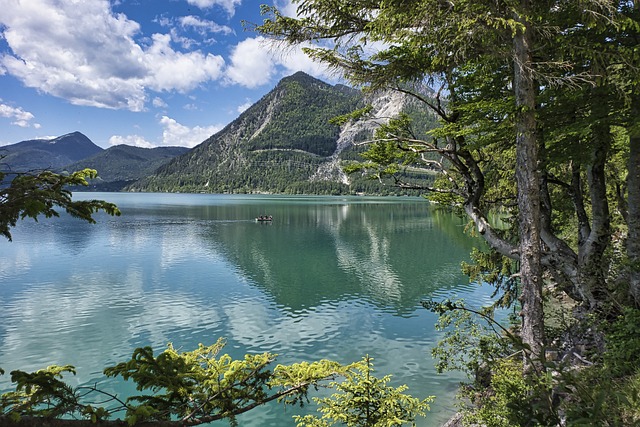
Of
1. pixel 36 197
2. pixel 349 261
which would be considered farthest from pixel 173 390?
pixel 349 261

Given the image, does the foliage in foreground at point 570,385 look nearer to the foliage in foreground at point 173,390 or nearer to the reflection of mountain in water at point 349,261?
the foliage in foreground at point 173,390

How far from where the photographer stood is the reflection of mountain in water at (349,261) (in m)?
29.9

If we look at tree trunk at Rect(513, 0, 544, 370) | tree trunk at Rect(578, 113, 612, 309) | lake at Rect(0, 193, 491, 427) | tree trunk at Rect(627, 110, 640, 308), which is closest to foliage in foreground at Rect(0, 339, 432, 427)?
tree trunk at Rect(513, 0, 544, 370)

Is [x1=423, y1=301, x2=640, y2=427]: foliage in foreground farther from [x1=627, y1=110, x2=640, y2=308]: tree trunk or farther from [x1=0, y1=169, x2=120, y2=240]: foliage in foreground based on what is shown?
[x1=0, y1=169, x2=120, y2=240]: foliage in foreground

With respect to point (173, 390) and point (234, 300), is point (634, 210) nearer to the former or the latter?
point (173, 390)

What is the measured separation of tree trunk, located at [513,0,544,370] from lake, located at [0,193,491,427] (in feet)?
22.4

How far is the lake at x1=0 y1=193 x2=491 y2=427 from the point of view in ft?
59.1

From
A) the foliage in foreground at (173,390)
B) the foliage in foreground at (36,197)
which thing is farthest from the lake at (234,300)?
the foliage in foreground at (36,197)

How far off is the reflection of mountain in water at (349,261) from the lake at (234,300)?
218mm

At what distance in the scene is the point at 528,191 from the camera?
26.6 feet

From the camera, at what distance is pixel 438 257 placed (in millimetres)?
43250

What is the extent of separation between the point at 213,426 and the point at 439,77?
13.1m

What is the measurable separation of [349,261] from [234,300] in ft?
55.5

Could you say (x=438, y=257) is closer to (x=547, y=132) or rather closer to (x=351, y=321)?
(x=351, y=321)
